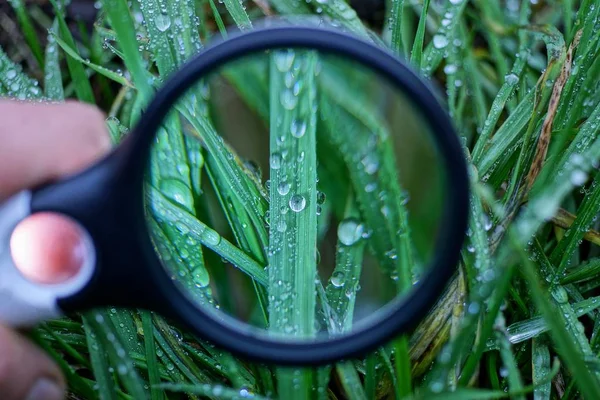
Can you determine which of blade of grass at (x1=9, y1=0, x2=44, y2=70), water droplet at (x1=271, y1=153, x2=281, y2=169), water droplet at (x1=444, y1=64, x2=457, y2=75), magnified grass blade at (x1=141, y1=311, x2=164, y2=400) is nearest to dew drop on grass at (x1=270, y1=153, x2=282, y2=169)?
water droplet at (x1=271, y1=153, x2=281, y2=169)

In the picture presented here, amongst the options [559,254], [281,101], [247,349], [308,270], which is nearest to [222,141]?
[281,101]

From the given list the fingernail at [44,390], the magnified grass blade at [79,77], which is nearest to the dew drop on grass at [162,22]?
the magnified grass blade at [79,77]

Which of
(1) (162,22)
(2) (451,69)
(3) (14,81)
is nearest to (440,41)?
(2) (451,69)

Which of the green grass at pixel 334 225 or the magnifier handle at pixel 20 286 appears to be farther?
the green grass at pixel 334 225

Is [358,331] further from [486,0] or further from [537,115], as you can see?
[486,0]

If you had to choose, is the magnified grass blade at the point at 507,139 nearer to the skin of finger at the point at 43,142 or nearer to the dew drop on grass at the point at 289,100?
the dew drop on grass at the point at 289,100

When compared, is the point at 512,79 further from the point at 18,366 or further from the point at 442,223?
the point at 18,366
